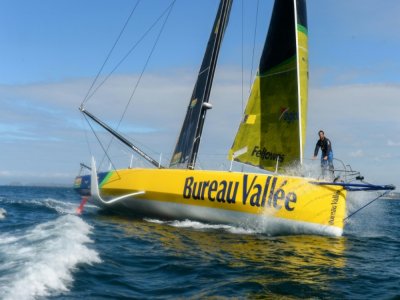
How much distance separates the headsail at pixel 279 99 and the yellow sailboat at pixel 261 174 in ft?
0.09

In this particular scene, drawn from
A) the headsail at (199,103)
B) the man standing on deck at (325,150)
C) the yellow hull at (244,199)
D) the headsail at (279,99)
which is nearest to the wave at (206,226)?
the yellow hull at (244,199)

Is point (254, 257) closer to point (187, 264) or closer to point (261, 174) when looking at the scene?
point (187, 264)

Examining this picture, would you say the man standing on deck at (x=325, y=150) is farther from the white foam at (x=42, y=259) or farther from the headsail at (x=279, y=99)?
the white foam at (x=42, y=259)

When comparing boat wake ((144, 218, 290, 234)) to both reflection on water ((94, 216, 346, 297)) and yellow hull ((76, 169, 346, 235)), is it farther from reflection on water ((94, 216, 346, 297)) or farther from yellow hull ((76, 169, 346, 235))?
reflection on water ((94, 216, 346, 297))

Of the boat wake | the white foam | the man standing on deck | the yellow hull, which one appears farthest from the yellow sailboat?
the white foam

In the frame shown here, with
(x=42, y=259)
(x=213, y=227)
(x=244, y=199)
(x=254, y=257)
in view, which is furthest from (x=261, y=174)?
(x=42, y=259)

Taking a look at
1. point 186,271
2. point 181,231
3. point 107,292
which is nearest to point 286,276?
point 186,271

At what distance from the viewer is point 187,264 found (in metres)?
7.46

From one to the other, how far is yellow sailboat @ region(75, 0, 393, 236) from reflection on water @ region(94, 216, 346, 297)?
650 mm

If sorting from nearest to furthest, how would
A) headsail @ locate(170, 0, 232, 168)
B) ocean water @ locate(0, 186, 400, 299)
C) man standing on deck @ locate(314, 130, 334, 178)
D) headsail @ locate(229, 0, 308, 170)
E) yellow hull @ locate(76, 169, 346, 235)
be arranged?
ocean water @ locate(0, 186, 400, 299)
yellow hull @ locate(76, 169, 346, 235)
man standing on deck @ locate(314, 130, 334, 178)
headsail @ locate(229, 0, 308, 170)
headsail @ locate(170, 0, 232, 168)

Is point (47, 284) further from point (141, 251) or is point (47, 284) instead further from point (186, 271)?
point (141, 251)

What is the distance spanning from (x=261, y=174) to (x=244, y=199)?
2.57 feet

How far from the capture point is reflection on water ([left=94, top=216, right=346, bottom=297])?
6375 millimetres

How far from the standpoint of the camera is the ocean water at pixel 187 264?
19.1ft
